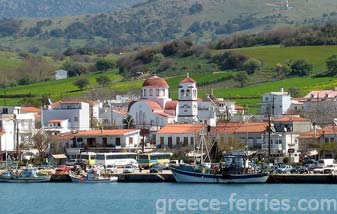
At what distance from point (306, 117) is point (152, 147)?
1981cm

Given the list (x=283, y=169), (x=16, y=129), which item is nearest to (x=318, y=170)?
(x=283, y=169)

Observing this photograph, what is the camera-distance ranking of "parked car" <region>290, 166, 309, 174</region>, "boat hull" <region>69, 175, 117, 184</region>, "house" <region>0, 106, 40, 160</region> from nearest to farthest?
"parked car" <region>290, 166, 309, 174</region> < "boat hull" <region>69, 175, 117, 184</region> < "house" <region>0, 106, 40, 160</region>

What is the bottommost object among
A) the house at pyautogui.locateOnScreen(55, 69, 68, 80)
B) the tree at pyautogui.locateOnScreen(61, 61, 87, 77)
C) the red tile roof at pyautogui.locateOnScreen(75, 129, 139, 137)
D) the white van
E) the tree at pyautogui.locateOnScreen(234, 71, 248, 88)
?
the white van

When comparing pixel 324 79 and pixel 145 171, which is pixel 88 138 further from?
pixel 324 79

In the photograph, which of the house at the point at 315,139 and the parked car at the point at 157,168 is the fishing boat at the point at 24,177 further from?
the house at the point at 315,139

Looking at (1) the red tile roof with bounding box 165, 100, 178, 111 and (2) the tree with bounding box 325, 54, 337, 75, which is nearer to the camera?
(1) the red tile roof with bounding box 165, 100, 178, 111

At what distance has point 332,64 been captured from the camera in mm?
147125

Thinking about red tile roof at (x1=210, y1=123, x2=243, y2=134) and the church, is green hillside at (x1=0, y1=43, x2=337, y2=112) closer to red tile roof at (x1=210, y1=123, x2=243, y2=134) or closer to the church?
the church

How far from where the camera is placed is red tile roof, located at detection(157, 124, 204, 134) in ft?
340

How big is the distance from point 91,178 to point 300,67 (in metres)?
69.2

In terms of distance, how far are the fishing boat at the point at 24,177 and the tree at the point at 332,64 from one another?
64.0 m

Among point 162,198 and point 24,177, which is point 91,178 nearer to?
point 24,177

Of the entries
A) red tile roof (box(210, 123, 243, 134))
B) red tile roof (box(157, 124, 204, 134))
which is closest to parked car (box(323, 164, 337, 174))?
red tile roof (box(210, 123, 243, 134))

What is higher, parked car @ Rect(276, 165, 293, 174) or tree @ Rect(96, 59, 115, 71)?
tree @ Rect(96, 59, 115, 71)
